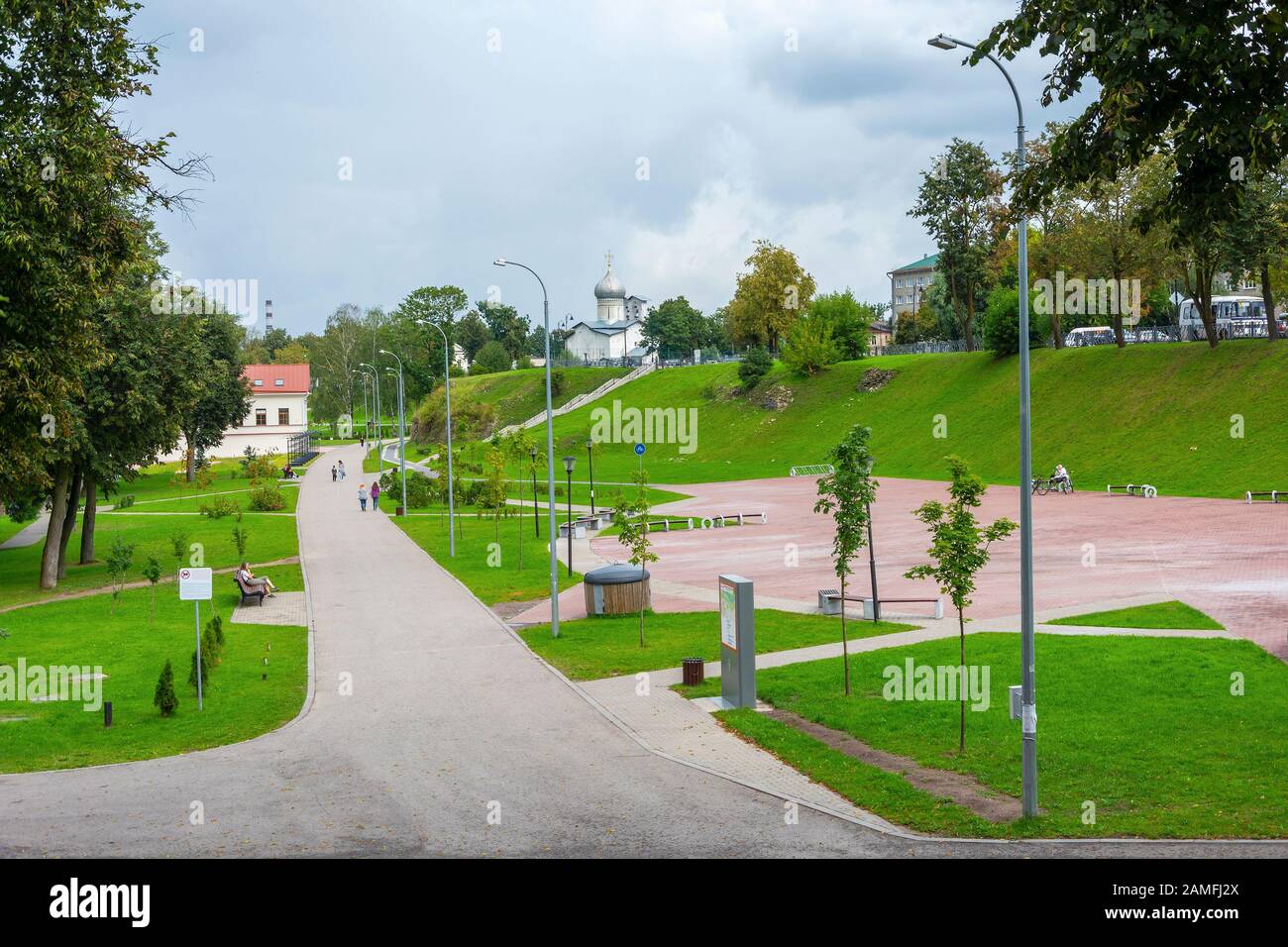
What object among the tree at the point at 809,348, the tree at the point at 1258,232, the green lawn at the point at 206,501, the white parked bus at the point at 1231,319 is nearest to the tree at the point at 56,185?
the green lawn at the point at 206,501

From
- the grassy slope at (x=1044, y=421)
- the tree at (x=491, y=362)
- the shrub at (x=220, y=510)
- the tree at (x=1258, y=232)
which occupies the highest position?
the tree at (x=491, y=362)

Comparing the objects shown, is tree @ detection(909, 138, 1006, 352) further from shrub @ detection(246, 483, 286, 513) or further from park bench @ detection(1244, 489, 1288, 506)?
shrub @ detection(246, 483, 286, 513)

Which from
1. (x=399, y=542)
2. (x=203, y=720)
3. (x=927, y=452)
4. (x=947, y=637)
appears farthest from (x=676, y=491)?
(x=203, y=720)

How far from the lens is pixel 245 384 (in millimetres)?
83375

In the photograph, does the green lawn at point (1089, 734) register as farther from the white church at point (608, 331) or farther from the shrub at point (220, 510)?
A: the white church at point (608, 331)

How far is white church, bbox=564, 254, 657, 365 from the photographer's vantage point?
161 m

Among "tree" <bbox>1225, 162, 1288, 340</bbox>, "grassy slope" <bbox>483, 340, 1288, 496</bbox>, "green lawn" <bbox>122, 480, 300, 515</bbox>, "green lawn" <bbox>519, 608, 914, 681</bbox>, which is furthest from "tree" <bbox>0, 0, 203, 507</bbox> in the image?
"tree" <bbox>1225, 162, 1288, 340</bbox>

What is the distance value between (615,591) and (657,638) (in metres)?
3.29

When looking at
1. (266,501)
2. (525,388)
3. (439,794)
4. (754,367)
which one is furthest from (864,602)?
(525,388)

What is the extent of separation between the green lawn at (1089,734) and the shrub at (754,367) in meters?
70.7

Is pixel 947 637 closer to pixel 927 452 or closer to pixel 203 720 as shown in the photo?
pixel 203 720

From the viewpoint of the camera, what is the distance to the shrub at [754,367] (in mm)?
90062

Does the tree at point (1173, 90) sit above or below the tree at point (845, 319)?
below
